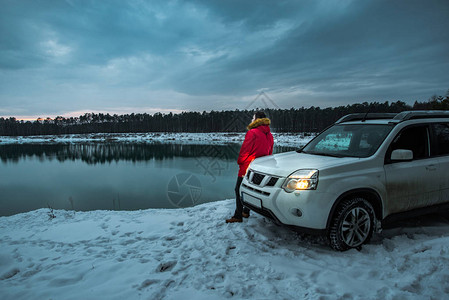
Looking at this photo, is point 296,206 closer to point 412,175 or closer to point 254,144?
point 254,144

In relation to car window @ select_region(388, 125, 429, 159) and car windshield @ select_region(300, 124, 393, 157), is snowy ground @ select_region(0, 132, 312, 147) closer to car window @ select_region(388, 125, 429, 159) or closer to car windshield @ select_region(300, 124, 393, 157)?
car windshield @ select_region(300, 124, 393, 157)

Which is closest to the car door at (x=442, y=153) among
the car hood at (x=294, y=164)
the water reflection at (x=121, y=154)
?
the car hood at (x=294, y=164)

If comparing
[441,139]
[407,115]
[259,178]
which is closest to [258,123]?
[259,178]

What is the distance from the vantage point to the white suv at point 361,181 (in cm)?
298

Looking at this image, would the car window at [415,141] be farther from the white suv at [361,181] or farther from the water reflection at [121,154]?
the water reflection at [121,154]

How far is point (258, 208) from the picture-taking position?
3.47m

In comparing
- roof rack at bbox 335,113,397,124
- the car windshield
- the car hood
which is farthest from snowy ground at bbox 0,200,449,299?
roof rack at bbox 335,113,397,124

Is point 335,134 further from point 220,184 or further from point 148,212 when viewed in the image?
point 220,184

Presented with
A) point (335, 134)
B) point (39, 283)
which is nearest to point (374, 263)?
point (335, 134)

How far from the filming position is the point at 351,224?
3.14 m

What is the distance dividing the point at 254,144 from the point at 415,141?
8.61ft

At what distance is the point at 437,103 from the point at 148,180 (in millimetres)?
26686

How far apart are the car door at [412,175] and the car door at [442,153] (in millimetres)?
107

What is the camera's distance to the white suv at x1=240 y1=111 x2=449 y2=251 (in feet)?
9.78
